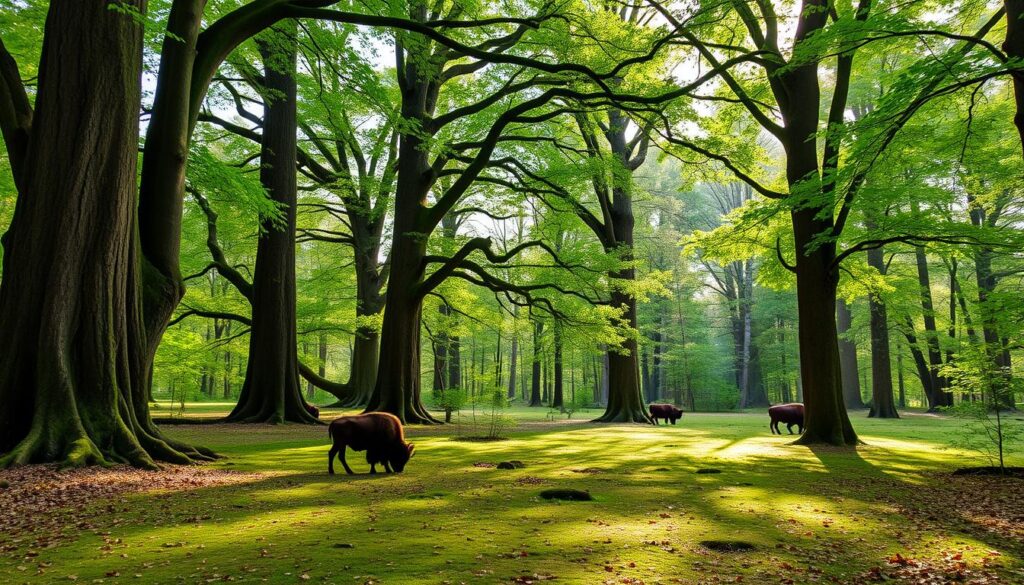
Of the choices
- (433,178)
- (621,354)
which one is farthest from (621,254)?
(433,178)

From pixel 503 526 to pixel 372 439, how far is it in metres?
3.61

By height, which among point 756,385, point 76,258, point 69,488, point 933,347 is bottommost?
point 756,385

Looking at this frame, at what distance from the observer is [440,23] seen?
9.62m

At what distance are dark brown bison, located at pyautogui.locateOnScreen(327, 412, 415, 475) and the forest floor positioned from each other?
279 mm

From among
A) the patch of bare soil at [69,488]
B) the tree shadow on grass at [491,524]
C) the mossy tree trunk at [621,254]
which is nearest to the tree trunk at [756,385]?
the mossy tree trunk at [621,254]

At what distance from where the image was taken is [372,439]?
7.57m

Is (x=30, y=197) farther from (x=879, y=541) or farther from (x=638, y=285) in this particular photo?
(x=638, y=285)

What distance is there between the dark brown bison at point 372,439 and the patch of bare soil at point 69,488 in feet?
3.58

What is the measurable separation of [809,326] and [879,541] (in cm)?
878

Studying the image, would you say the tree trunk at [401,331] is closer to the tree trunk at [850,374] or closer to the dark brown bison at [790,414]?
the dark brown bison at [790,414]

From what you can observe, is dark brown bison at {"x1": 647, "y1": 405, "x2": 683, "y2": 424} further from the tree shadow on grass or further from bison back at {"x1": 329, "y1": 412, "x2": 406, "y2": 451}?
bison back at {"x1": 329, "y1": 412, "x2": 406, "y2": 451}

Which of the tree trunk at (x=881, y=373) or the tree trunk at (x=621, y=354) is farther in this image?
the tree trunk at (x=881, y=373)

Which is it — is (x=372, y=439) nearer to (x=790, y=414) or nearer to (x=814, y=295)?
(x=814, y=295)

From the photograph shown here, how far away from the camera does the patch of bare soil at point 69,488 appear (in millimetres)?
4258
